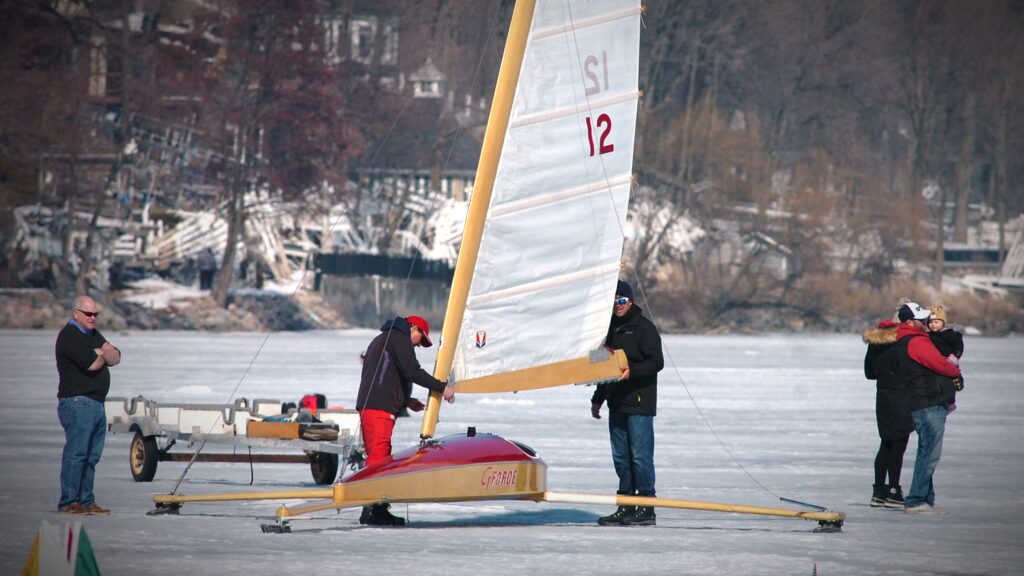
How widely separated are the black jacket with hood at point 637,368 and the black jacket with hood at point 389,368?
1.38m

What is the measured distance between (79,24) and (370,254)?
16109mm

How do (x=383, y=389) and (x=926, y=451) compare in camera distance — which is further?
(x=926, y=451)

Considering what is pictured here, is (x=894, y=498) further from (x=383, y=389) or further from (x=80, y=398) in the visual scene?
(x=80, y=398)

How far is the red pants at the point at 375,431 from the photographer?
10.0 m

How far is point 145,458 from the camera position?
1198cm

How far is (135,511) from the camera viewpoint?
1025 cm

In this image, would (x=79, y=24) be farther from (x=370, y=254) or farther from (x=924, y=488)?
(x=924, y=488)

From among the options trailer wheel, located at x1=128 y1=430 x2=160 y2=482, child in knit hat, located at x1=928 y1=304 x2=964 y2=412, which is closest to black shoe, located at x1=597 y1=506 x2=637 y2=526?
child in knit hat, located at x1=928 y1=304 x2=964 y2=412

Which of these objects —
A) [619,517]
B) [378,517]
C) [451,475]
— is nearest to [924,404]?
[619,517]

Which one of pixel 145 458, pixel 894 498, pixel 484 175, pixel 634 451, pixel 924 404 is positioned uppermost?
pixel 484 175

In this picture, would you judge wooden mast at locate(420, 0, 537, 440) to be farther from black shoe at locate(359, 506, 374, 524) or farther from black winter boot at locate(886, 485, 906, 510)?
black winter boot at locate(886, 485, 906, 510)

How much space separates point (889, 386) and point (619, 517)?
8.21 ft

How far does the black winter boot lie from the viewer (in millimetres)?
11414

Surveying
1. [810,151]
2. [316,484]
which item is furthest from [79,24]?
[316,484]
